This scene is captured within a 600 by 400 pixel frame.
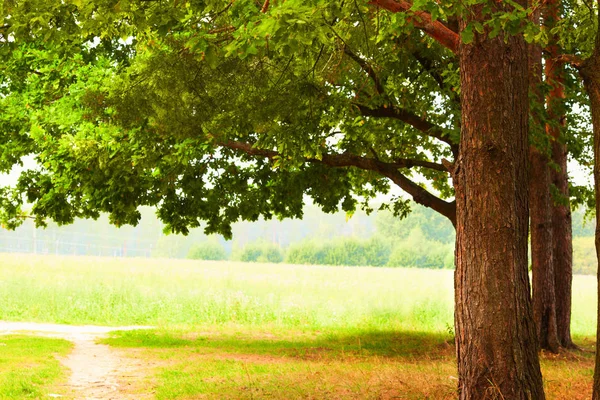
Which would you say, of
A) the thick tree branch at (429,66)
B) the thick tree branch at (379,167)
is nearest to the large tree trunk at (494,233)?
the thick tree branch at (429,66)

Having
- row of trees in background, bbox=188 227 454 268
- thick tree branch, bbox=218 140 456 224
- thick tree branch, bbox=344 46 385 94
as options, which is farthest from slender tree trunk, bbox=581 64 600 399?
row of trees in background, bbox=188 227 454 268

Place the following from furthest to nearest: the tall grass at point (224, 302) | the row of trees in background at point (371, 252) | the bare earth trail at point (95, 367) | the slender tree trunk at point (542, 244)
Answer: the row of trees in background at point (371, 252)
the tall grass at point (224, 302)
the slender tree trunk at point (542, 244)
the bare earth trail at point (95, 367)

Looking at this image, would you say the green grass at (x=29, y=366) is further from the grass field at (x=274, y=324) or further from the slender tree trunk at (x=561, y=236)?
the slender tree trunk at (x=561, y=236)

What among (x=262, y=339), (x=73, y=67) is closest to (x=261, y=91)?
(x=73, y=67)

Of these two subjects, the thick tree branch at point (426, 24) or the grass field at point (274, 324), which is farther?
the grass field at point (274, 324)

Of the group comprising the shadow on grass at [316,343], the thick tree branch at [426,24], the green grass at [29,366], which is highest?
the thick tree branch at [426,24]

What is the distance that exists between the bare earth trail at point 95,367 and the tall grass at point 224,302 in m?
5.65

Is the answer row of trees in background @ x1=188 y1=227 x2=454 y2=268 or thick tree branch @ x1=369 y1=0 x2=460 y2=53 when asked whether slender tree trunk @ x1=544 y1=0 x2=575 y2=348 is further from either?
row of trees in background @ x1=188 y1=227 x2=454 y2=268

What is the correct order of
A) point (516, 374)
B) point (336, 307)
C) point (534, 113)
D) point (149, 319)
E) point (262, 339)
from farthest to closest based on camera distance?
point (336, 307), point (149, 319), point (262, 339), point (534, 113), point (516, 374)

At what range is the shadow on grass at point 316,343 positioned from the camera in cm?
1844

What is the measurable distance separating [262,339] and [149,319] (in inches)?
332

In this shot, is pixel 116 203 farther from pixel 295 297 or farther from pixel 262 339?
pixel 295 297

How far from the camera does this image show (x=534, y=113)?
15.4m

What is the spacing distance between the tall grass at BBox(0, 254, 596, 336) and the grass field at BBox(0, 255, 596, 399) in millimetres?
77
